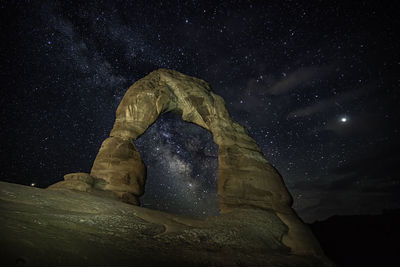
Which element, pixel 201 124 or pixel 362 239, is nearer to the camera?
pixel 201 124

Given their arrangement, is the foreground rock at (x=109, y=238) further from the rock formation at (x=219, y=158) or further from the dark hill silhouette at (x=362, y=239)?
the dark hill silhouette at (x=362, y=239)

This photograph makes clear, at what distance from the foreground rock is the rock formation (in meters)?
1.74

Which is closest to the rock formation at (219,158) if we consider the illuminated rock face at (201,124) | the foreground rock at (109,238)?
the illuminated rock face at (201,124)

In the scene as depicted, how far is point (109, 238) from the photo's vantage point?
2838mm

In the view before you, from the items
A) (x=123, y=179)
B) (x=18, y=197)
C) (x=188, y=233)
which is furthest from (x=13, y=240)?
(x=123, y=179)

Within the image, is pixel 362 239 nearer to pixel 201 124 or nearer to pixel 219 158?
pixel 201 124

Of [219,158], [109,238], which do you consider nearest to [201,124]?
[219,158]

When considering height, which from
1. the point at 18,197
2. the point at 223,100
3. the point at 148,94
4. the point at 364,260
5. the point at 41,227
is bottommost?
the point at 364,260

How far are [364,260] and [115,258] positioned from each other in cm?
5480

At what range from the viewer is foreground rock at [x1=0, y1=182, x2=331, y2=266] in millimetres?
1945

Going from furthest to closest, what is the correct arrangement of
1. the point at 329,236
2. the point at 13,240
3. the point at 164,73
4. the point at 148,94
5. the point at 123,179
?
1. the point at 329,236
2. the point at 164,73
3. the point at 148,94
4. the point at 123,179
5. the point at 13,240

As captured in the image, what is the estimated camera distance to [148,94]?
10.8 meters

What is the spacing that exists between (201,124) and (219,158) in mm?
2987

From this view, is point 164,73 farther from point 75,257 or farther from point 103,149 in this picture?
point 75,257
